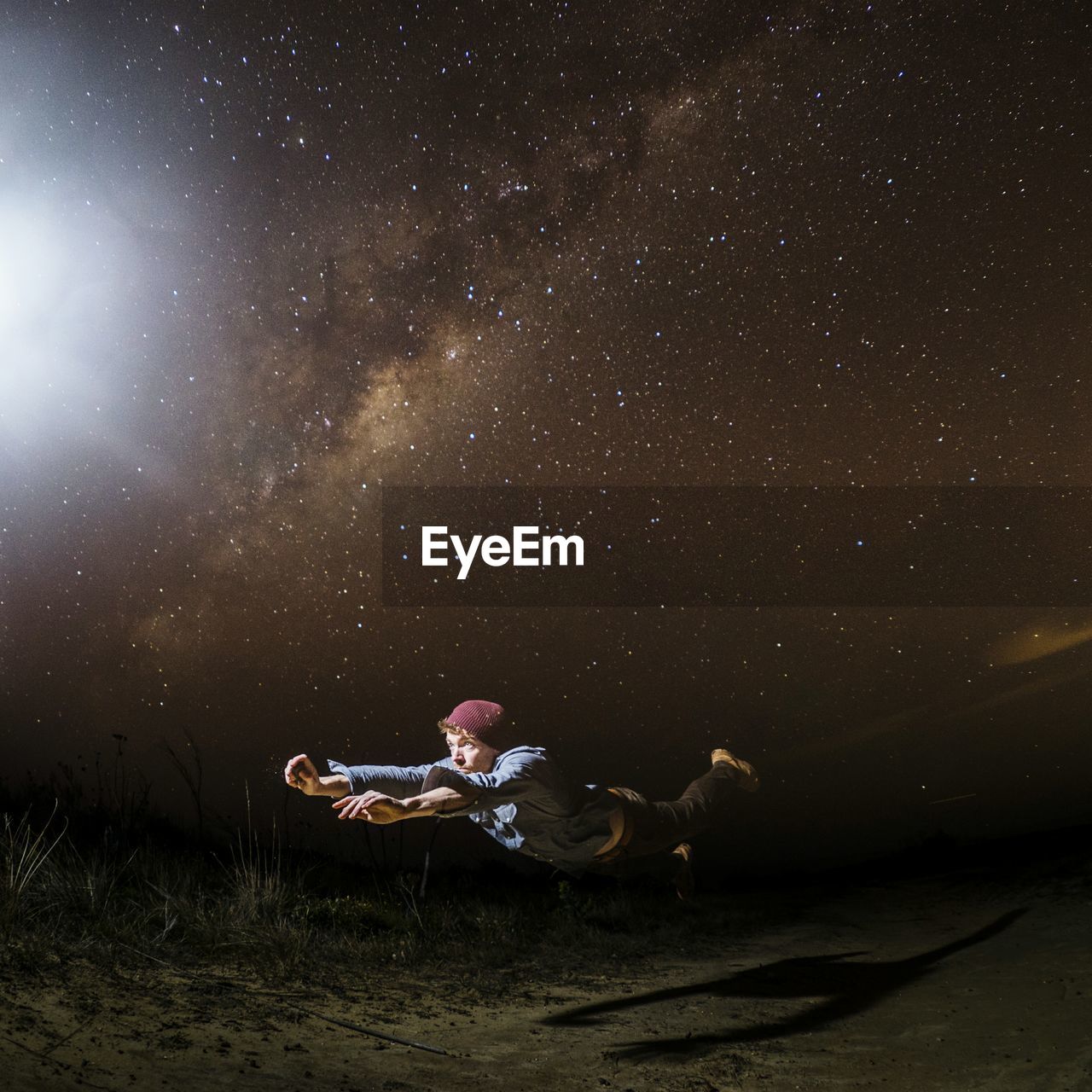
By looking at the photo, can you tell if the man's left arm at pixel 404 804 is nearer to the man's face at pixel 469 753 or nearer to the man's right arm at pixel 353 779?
the man's right arm at pixel 353 779

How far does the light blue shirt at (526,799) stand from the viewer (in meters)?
7.71

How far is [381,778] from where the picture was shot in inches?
300

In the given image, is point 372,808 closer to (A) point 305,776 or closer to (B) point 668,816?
(A) point 305,776

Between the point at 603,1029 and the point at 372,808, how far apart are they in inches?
87.3

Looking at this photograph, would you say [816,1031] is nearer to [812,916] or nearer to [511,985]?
[511,985]

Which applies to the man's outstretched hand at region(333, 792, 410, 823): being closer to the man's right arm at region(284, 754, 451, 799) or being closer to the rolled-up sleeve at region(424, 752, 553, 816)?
the man's right arm at region(284, 754, 451, 799)

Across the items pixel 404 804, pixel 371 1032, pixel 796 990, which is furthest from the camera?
pixel 796 990

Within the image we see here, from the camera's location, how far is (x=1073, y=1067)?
5.61 m

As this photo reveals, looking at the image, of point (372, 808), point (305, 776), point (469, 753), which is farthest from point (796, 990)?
point (305, 776)

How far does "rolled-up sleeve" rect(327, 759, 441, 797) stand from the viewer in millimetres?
7477

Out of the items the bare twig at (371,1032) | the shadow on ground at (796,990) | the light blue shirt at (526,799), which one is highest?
the light blue shirt at (526,799)

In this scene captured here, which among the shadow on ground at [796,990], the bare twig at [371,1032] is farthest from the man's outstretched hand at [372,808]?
the shadow on ground at [796,990]

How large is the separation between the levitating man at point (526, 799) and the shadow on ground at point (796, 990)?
1798 millimetres

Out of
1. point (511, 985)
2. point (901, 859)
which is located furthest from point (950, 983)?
point (901, 859)
